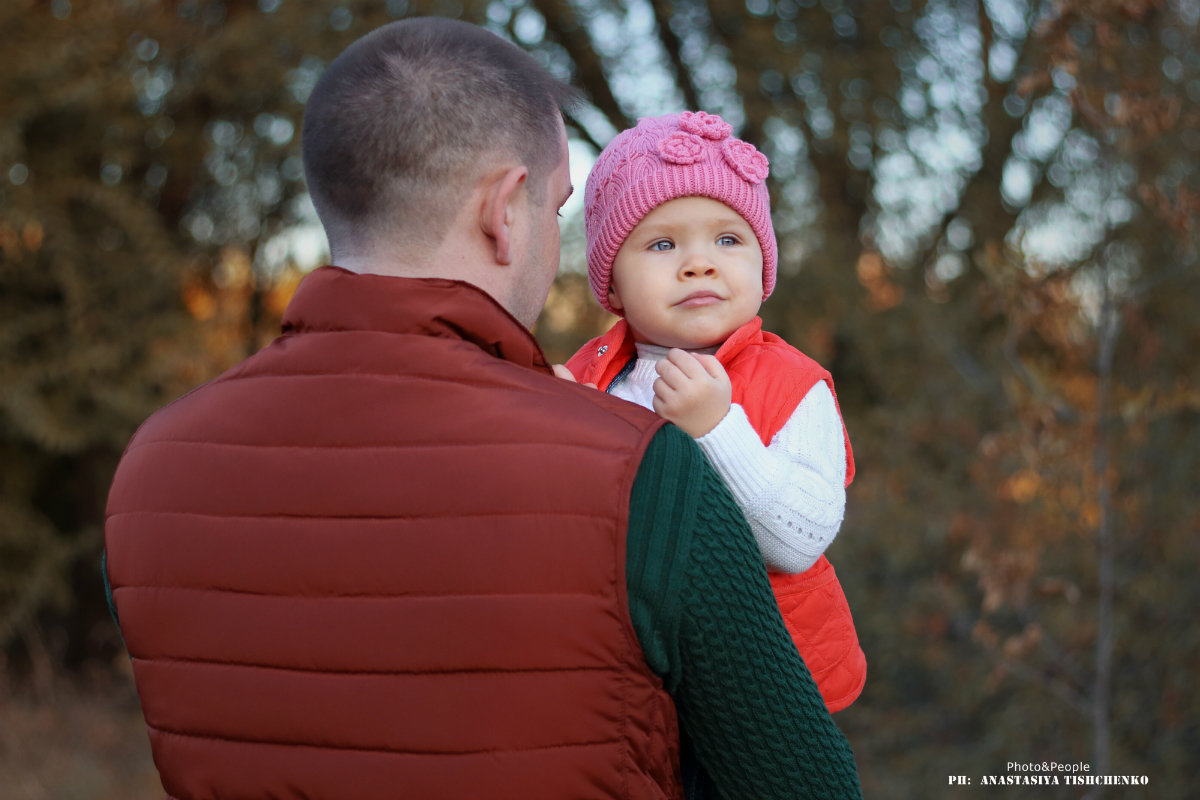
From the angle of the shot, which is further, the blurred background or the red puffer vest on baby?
the blurred background

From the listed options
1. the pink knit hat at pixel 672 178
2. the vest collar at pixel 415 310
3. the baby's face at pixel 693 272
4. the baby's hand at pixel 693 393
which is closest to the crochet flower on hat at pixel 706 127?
the pink knit hat at pixel 672 178

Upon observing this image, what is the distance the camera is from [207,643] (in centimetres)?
143

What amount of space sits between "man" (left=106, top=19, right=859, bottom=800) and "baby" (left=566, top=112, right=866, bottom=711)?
0.99 feet

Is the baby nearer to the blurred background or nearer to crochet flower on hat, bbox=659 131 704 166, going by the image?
crochet flower on hat, bbox=659 131 704 166

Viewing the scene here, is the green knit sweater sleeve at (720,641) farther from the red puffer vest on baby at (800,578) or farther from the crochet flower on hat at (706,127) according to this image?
the crochet flower on hat at (706,127)

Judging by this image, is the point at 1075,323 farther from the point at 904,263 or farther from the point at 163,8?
the point at 163,8

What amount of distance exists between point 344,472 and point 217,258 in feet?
18.4

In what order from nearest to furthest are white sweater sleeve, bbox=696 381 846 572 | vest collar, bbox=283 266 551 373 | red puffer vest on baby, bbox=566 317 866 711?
vest collar, bbox=283 266 551 373 < white sweater sleeve, bbox=696 381 846 572 < red puffer vest on baby, bbox=566 317 866 711

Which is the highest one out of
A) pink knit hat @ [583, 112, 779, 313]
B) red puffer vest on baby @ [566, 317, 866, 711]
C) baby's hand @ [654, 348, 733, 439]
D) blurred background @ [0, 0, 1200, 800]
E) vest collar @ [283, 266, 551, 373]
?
vest collar @ [283, 266, 551, 373]

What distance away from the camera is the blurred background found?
4441mm

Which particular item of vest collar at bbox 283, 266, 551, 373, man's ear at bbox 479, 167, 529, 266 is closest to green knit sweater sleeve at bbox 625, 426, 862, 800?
vest collar at bbox 283, 266, 551, 373

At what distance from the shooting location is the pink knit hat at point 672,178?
6.50 feet

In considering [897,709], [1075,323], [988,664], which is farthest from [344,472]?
[897,709]

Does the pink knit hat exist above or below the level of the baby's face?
→ above
